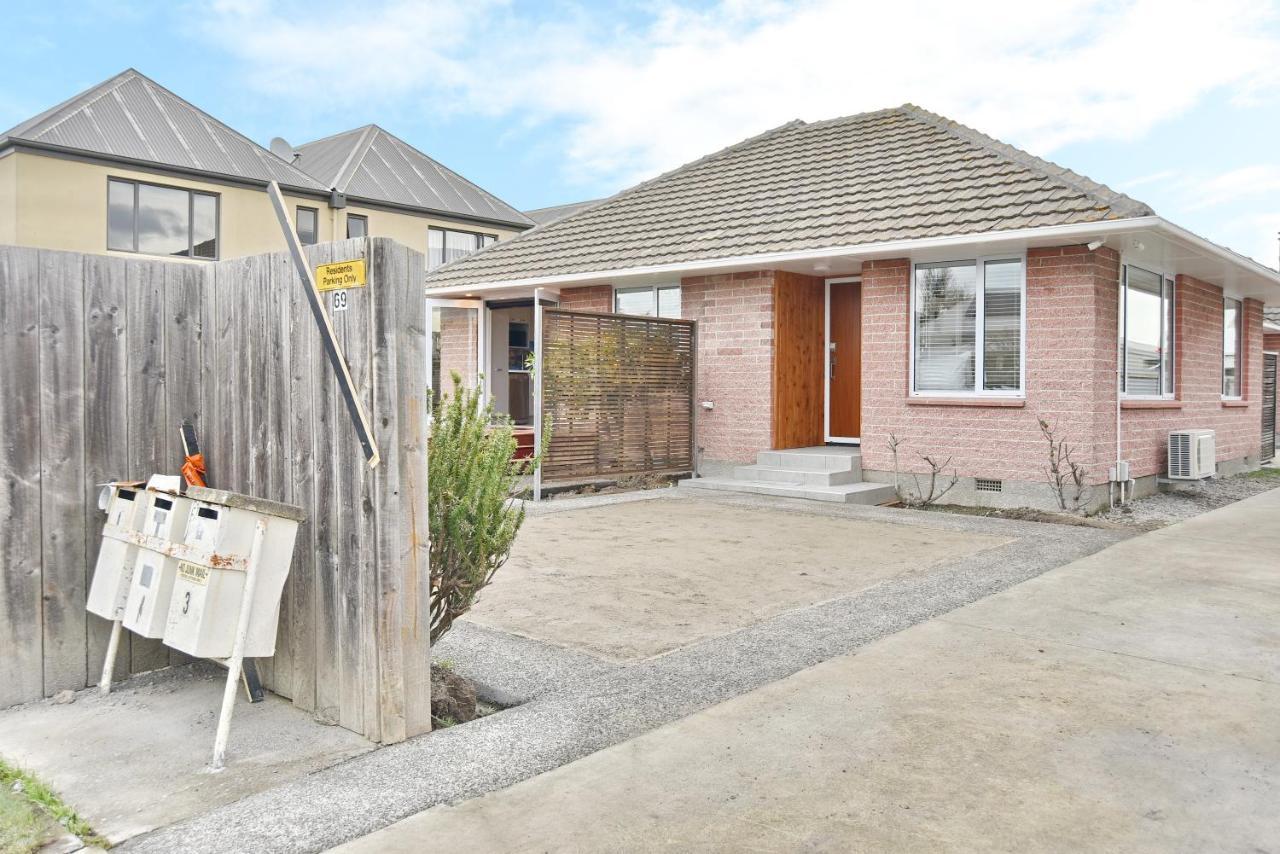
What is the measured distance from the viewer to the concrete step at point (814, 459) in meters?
12.0

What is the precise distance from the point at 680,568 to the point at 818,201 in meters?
7.48

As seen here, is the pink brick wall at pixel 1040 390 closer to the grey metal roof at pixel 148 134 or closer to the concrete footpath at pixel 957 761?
the concrete footpath at pixel 957 761

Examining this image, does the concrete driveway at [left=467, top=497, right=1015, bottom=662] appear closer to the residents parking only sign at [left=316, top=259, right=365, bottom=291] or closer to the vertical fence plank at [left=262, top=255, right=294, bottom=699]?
the vertical fence plank at [left=262, top=255, right=294, bottom=699]

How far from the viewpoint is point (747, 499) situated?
11484 mm

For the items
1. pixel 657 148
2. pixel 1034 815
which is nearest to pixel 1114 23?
pixel 1034 815

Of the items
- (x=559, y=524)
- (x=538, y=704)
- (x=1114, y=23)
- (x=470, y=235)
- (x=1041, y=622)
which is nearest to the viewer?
(x=538, y=704)

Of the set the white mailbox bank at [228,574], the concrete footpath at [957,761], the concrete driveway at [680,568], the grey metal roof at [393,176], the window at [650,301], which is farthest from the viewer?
the grey metal roof at [393,176]

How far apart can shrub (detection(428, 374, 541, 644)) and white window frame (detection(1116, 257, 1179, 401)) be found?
9424 mm

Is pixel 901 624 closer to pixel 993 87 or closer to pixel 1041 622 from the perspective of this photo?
pixel 1041 622

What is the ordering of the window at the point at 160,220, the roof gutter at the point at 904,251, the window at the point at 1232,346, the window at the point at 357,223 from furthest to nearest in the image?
the window at the point at 357,223
the window at the point at 160,220
the window at the point at 1232,346
the roof gutter at the point at 904,251

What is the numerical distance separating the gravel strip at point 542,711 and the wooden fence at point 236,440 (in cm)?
35

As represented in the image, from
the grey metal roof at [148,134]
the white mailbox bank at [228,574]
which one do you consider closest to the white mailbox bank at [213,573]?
the white mailbox bank at [228,574]

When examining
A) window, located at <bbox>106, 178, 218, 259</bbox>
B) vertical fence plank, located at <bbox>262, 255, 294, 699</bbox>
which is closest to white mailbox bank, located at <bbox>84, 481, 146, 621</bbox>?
vertical fence plank, located at <bbox>262, 255, 294, 699</bbox>

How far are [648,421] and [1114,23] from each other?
839 cm
